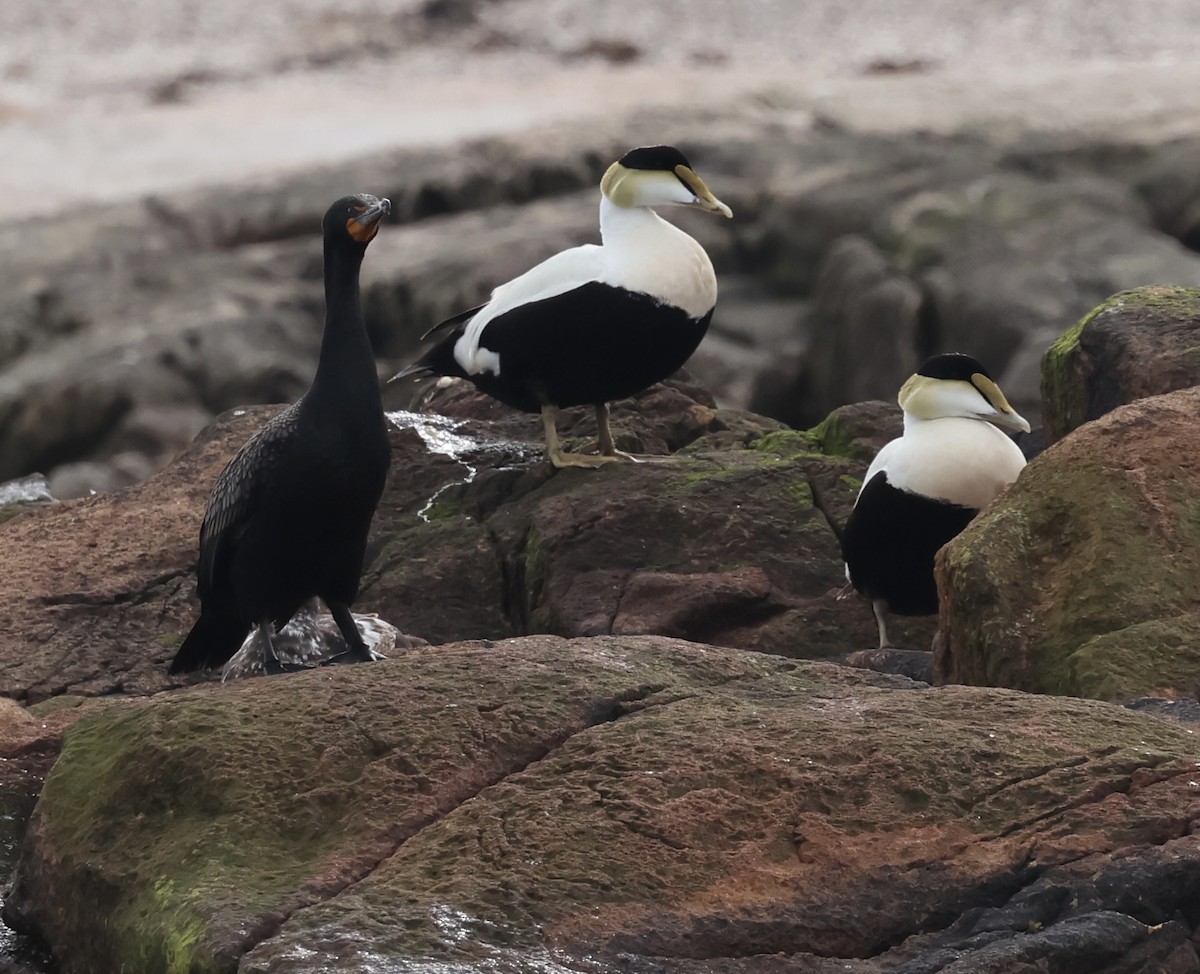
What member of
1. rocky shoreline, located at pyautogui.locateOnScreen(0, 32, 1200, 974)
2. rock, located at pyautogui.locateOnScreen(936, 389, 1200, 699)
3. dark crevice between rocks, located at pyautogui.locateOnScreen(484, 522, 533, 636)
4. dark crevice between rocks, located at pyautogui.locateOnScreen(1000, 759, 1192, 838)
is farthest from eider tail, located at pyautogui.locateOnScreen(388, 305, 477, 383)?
dark crevice between rocks, located at pyautogui.locateOnScreen(1000, 759, 1192, 838)

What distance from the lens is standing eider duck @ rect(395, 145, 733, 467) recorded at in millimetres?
8406

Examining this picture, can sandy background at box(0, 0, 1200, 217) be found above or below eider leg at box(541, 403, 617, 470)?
below

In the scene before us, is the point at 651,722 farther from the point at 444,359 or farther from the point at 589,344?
the point at 444,359

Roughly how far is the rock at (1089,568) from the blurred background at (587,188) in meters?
8.48

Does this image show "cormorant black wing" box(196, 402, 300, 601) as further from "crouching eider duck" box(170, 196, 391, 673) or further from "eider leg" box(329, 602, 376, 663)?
"eider leg" box(329, 602, 376, 663)

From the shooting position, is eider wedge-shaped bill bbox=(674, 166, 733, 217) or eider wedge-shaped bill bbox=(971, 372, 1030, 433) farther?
eider wedge-shaped bill bbox=(674, 166, 733, 217)

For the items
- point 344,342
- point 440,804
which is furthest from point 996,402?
point 440,804

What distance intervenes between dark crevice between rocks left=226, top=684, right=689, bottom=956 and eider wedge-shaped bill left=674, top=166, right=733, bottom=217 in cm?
418

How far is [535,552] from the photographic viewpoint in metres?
7.80

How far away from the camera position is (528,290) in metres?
8.65

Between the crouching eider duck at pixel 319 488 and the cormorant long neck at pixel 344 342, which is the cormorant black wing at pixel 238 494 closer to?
the crouching eider duck at pixel 319 488

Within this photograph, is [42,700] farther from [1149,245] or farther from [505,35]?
[505,35]

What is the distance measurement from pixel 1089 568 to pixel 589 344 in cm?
305

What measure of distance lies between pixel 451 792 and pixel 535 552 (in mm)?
3316
